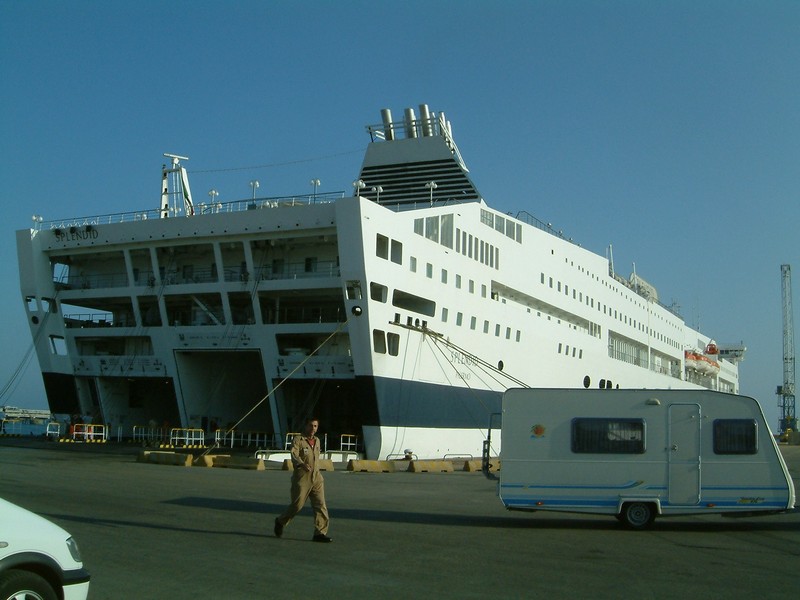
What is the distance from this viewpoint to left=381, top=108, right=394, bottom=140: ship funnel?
129ft

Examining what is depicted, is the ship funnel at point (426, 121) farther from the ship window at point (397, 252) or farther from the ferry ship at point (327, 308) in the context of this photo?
the ship window at point (397, 252)

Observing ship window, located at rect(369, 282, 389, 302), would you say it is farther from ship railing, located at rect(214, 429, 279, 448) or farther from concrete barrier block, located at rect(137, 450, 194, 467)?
ship railing, located at rect(214, 429, 279, 448)

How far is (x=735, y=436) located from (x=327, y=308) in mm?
23034

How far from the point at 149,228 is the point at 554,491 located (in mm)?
23797

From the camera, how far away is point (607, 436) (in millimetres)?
12305

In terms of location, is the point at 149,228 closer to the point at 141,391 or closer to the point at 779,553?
the point at 141,391

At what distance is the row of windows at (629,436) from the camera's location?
39.7ft

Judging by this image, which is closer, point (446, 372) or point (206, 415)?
point (446, 372)

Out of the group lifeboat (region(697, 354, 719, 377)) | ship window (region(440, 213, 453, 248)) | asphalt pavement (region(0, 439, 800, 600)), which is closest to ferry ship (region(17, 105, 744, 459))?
ship window (region(440, 213, 453, 248))

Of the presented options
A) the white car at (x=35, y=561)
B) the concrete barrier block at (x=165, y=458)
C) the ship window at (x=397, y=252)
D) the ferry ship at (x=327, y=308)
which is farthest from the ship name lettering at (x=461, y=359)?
the white car at (x=35, y=561)

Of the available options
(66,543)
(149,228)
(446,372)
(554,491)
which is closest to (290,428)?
(446,372)

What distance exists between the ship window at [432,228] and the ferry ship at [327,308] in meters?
0.07

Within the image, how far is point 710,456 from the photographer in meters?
12.1

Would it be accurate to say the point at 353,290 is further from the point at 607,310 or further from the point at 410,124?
the point at 607,310
